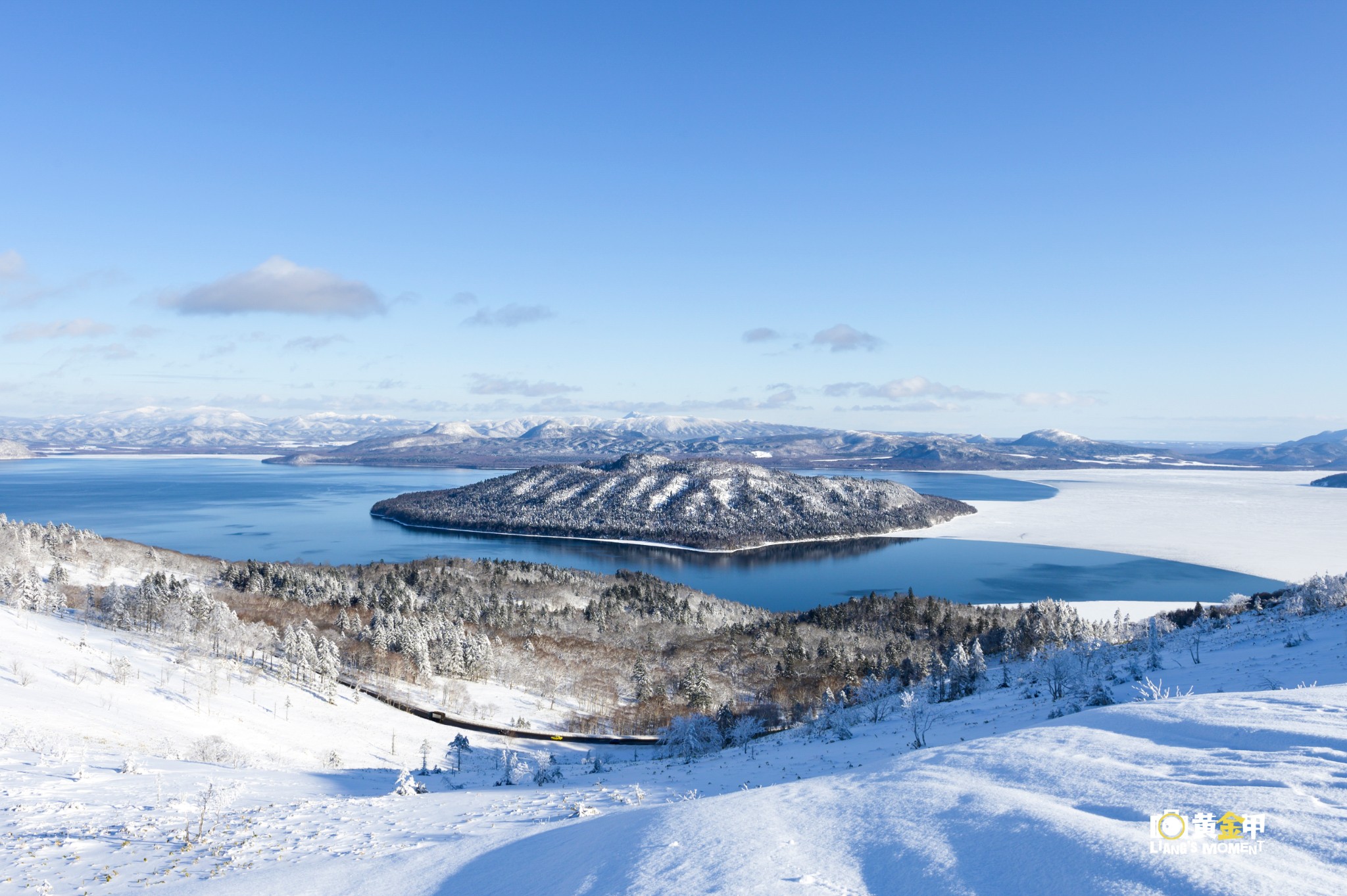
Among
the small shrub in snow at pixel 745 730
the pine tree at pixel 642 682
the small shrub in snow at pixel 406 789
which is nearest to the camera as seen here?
the small shrub in snow at pixel 406 789

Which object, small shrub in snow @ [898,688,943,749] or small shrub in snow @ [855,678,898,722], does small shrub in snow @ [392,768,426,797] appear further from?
small shrub in snow @ [855,678,898,722]

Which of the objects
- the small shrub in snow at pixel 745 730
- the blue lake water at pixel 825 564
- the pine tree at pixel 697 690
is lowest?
the blue lake water at pixel 825 564

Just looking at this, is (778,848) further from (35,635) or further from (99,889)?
(35,635)

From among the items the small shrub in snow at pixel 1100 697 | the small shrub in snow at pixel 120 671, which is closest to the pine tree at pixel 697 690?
the small shrub in snow at pixel 1100 697

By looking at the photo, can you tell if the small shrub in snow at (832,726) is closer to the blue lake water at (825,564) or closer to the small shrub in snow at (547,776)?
the small shrub in snow at (547,776)

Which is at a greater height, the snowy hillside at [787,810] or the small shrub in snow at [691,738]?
the snowy hillside at [787,810]

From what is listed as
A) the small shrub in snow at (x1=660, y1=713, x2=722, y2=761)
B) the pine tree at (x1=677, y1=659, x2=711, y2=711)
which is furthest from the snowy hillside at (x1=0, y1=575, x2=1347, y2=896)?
the pine tree at (x1=677, y1=659, x2=711, y2=711)

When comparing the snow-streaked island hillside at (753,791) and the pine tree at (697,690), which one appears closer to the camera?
the snow-streaked island hillside at (753,791)

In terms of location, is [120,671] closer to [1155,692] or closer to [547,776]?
[547,776]

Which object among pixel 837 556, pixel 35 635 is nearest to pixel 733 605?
pixel 837 556

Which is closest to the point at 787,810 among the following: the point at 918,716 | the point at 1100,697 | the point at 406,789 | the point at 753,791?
the point at 753,791
